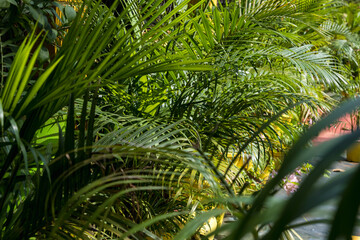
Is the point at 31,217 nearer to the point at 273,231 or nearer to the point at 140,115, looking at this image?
the point at 273,231

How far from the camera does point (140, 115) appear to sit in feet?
7.28

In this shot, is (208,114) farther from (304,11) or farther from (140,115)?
(304,11)

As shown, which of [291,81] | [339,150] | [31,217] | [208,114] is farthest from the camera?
[291,81]

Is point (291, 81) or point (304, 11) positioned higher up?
point (304, 11)

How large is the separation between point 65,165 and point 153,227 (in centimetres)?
71

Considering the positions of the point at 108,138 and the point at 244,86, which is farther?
→ the point at 244,86

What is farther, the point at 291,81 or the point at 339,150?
the point at 291,81

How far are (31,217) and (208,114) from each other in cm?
119

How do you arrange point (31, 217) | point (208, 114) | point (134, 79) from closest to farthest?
point (31, 217) < point (208, 114) < point (134, 79)

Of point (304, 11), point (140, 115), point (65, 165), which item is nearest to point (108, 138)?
point (65, 165)

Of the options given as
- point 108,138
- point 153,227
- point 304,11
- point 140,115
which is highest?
point 304,11

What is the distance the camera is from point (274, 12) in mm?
2486

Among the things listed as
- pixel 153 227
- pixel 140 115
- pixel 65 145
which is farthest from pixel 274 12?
pixel 65 145

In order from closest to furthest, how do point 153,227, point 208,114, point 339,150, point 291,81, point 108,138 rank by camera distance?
point 339,150 < point 108,138 < point 153,227 < point 208,114 < point 291,81
